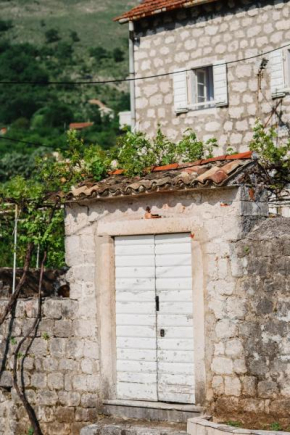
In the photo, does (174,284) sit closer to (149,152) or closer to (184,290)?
(184,290)

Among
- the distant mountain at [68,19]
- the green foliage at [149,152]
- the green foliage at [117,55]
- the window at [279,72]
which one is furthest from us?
the distant mountain at [68,19]

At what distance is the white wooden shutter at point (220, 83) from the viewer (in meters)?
17.1

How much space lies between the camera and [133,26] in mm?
18406

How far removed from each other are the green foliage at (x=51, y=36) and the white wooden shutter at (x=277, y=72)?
83.9m

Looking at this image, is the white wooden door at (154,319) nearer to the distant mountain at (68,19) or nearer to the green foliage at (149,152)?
the green foliage at (149,152)

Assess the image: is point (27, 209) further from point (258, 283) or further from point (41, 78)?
point (41, 78)

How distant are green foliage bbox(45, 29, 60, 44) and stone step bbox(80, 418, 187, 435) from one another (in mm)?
90891

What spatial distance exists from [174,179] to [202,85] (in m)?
8.24

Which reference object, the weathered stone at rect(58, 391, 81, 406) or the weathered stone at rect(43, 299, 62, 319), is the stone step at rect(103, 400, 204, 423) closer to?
the weathered stone at rect(58, 391, 81, 406)

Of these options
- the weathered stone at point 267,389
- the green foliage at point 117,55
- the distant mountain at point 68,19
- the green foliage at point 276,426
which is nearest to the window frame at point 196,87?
the weathered stone at point 267,389

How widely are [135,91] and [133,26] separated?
4.92 ft

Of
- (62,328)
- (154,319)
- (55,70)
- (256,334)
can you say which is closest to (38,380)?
(62,328)

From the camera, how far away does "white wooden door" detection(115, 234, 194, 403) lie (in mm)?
10164

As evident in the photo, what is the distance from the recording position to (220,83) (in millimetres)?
17219
